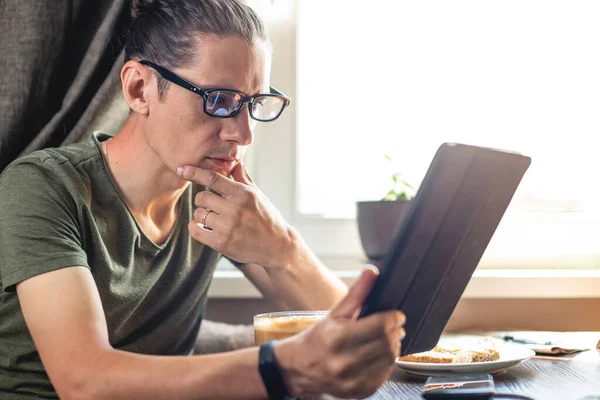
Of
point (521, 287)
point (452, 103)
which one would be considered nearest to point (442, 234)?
point (521, 287)

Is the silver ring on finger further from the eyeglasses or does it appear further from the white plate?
the white plate

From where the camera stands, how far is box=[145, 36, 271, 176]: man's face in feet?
4.22

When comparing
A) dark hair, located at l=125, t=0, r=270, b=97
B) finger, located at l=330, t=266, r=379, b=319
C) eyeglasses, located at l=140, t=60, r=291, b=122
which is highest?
dark hair, located at l=125, t=0, r=270, b=97

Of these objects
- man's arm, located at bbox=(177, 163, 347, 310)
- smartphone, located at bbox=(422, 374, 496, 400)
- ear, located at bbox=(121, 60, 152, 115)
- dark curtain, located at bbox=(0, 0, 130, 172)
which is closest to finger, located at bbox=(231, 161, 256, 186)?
man's arm, located at bbox=(177, 163, 347, 310)

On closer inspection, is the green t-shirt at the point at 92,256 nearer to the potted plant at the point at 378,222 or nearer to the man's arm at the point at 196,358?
the man's arm at the point at 196,358

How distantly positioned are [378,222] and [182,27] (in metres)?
0.74

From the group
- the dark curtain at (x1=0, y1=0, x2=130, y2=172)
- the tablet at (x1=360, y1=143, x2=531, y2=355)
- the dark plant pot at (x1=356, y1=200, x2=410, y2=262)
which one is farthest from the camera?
the dark plant pot at (x1=356, y1=200, x2=410, y2=262)

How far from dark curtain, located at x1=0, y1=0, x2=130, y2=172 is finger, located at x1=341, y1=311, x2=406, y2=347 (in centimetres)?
109

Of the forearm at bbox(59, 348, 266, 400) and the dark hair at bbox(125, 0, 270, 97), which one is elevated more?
the dark hair at bbox(125, 0, 270, 97)

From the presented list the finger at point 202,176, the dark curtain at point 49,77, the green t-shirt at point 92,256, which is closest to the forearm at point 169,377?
the green t-shirt at point 92,256

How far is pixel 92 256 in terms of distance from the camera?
1289 millimetres

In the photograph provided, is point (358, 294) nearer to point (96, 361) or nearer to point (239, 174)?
point (96, 361)

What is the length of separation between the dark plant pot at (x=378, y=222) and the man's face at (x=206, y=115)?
56cm

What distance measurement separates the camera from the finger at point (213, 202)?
1409 millimetres
